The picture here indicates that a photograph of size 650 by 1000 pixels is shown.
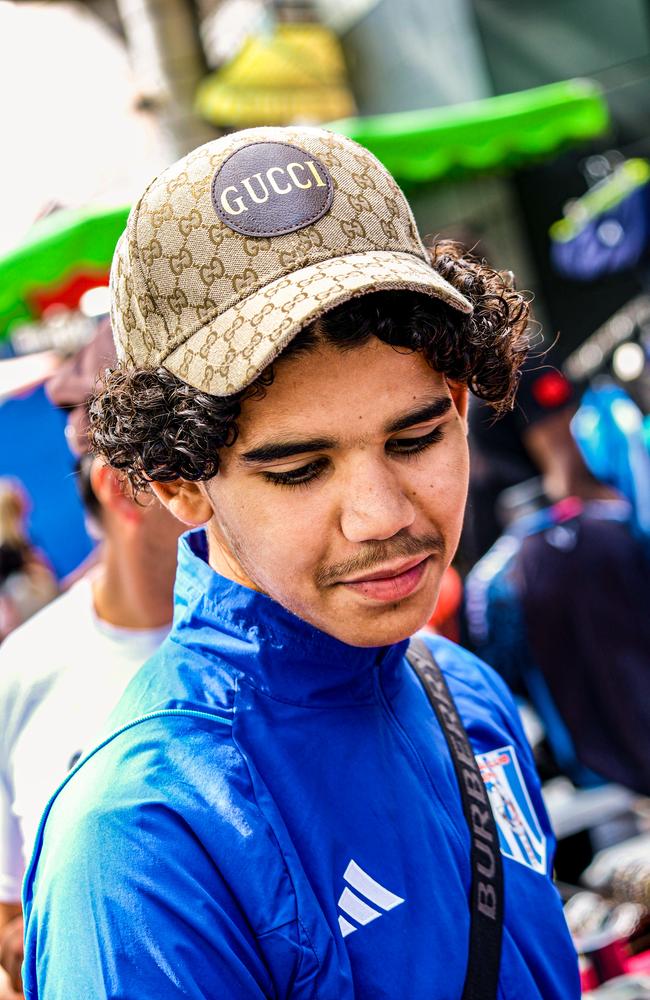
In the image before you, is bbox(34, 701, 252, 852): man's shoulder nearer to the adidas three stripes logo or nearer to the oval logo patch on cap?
the adidas three stripes logo

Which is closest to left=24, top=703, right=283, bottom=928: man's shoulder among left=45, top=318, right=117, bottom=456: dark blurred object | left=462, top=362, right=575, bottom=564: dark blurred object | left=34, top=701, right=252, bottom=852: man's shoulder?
left=34, top=701, right=252, bottom=852: man's shoulder

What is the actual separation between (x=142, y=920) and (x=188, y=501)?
563 millimetres

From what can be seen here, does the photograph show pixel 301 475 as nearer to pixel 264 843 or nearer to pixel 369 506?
pixel 369 506

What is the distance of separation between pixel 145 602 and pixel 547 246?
3591mm

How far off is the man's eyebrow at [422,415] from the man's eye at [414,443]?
0.02 m

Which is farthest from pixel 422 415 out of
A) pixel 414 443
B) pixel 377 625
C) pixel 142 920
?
pixel 142 920

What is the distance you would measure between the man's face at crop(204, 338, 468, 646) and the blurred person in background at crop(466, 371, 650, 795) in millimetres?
3386

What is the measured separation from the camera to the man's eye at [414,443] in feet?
4.34

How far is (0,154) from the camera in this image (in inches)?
438

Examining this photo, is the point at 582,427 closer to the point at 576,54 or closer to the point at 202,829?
the point at 576,54

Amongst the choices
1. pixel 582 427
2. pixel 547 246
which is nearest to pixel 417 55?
pixel 547 246

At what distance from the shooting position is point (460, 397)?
1.54 metres

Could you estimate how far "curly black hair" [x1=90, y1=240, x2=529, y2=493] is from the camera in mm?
1280

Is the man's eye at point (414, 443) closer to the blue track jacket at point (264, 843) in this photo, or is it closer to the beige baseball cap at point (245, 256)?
the beige baseball cap at point (245, 256)
